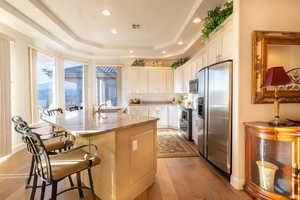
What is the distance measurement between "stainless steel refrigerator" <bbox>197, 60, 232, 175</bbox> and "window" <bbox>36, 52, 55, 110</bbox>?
4.57 metres

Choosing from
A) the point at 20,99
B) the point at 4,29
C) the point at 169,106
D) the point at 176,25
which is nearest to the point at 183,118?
the point at 169,106

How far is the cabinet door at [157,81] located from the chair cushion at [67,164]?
515cm

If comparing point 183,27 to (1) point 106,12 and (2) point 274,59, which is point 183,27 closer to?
(1) point 106,12

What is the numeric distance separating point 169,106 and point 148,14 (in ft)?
11.9

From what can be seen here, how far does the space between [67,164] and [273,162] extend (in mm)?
2449

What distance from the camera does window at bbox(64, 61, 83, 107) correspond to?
6.11 metres

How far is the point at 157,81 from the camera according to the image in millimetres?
6867

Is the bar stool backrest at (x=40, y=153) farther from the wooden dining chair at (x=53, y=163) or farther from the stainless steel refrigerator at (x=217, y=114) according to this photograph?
the stainless steel refrigerator at (x=217, y=114)

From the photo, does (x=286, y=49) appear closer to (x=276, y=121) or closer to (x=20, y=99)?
(x=276, y=121)

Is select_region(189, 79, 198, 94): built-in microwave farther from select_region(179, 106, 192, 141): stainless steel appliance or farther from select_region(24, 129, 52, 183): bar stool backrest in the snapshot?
select_region(24, 129, 52, 183): bar stool backrest

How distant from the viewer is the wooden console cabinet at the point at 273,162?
186cm

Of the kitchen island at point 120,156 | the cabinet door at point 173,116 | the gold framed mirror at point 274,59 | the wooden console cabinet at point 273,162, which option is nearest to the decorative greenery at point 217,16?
the gold framed mirror at point 274,59

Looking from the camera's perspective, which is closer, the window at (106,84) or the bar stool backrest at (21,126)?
the bar stool backrest at (21,126)

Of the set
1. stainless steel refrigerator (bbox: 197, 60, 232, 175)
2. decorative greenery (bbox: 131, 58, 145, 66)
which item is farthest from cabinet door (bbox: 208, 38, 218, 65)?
decorative greenery (bbox: 131, 58, 145, 66)
